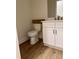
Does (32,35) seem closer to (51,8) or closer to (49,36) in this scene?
(49,36)

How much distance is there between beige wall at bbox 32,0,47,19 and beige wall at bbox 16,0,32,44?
0.27 m

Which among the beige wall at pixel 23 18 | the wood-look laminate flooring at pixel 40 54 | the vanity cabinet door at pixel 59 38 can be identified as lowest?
the wood-look laminate flooring at pixel 40 54

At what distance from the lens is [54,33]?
119 inches

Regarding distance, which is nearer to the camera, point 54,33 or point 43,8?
point 54,33

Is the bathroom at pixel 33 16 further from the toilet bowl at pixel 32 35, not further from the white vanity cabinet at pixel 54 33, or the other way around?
the white vanity cabinet at pixel 54 33

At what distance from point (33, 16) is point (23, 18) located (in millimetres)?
784

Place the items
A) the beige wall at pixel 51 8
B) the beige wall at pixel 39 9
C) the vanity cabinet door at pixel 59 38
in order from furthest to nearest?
the beige wall at pixel 39 9 < the beige wall at pixel 51 8 < the vanity cabinet door at pixel 59 38

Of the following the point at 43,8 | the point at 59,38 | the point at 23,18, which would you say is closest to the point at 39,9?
the point at 43,8

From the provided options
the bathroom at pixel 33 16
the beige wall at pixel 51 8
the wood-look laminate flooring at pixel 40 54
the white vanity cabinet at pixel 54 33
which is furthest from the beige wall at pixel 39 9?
the wood-look laminate flooring at pixel 40 54

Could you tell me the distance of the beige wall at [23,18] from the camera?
340 cm

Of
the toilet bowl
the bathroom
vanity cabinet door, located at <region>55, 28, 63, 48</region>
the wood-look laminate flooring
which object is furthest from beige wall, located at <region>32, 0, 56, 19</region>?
the wood-look laminate flooring
